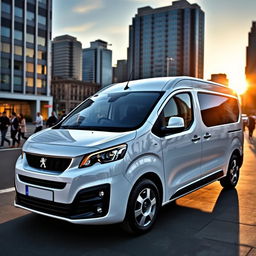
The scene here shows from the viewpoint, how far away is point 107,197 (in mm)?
3473

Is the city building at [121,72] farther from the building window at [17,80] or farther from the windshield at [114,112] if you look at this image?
the building window at [17,80]

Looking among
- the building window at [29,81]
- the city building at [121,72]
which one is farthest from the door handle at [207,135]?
the building window at [29,81]

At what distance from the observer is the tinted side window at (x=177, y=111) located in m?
4.22

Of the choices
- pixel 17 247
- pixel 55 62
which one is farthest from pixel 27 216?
pixel 55 62

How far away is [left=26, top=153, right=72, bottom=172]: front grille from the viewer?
3512mm

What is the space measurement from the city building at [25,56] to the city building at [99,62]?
85394mm

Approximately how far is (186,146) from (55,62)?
190911 millimetres

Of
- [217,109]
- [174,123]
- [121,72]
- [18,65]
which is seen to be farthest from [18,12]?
[174,123]

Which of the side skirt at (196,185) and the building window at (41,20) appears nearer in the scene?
the side skirt at (196,185)

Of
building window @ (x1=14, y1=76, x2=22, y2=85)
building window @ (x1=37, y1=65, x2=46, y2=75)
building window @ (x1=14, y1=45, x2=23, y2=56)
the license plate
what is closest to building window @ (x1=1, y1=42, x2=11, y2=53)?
building window @ (x1=14, y1=45, x2=23, y2=56)

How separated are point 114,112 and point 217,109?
219cm

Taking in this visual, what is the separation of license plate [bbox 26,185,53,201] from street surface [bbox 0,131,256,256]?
0.55 m

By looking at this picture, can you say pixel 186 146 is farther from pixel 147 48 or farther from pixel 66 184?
pixel 147 48

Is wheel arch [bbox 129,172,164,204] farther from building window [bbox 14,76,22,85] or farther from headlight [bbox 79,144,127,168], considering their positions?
building window [bbox 14,76,22,85]
